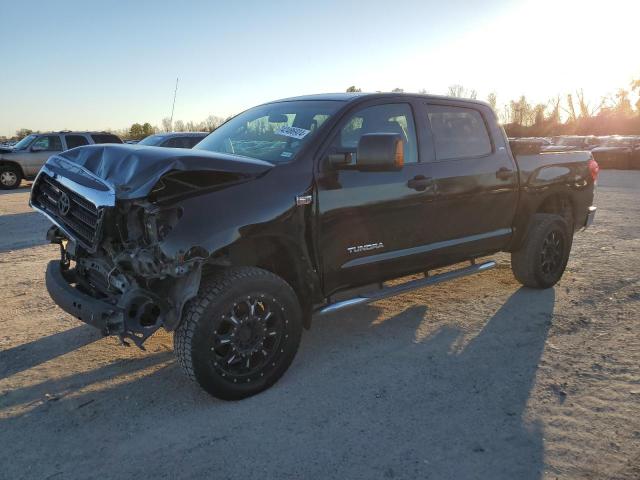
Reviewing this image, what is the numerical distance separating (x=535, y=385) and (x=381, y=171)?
5.82 ft

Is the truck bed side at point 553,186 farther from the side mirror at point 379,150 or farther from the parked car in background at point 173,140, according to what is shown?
the parked car in background at point 173,140

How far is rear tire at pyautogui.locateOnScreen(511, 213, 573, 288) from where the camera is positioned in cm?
Result: 536

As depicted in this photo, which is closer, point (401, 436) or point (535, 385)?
point (401, 436)

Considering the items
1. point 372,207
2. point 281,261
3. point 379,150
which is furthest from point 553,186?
point 281,261

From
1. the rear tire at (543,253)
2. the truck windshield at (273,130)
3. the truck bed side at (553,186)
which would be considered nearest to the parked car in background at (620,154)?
the truck bed side at (553,186)

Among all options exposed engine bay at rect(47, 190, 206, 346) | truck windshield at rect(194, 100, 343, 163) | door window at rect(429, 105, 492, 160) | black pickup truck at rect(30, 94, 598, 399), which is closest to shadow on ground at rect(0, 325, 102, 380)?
black pickup truck at rect(30, 94, 598, 399)

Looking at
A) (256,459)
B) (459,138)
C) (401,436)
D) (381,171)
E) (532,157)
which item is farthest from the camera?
(532,157)

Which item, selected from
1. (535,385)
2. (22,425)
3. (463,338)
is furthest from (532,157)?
(22,425)

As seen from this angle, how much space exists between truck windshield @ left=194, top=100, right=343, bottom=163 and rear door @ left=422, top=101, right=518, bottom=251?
0.99 meters

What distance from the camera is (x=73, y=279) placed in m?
3.90

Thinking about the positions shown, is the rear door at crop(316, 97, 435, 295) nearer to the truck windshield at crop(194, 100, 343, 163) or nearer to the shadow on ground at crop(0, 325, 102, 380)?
the truck windshield at crop(194, 100, 343, 163)

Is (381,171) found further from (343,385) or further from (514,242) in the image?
(514,242)

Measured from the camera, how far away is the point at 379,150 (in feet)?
11.4

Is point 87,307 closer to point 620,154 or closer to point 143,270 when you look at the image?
point 143,270
